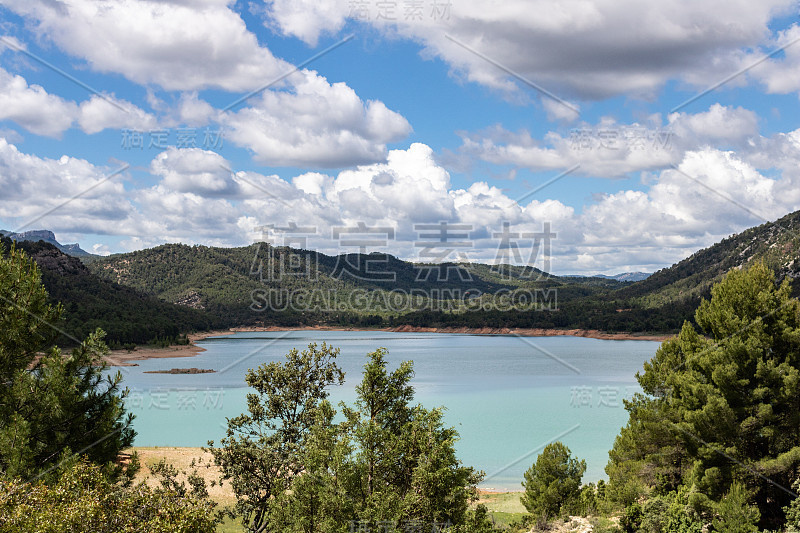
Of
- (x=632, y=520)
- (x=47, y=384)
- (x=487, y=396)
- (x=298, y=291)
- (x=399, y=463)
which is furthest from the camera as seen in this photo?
(x=298, y=291)

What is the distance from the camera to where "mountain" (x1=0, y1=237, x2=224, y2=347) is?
7612 cm

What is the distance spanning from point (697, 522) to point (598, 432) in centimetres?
2498

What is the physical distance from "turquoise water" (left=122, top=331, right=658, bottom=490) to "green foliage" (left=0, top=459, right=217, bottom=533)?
23.2 metres

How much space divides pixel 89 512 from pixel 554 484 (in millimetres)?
15907

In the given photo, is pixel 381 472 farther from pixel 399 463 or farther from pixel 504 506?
pixel 504 506

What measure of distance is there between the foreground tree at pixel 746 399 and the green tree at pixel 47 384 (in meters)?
14.5

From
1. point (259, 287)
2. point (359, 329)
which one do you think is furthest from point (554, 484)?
point (259, 287)

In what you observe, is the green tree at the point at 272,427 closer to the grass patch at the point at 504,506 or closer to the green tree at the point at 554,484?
the green tree at the point at 554,484

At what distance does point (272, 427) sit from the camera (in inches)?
586

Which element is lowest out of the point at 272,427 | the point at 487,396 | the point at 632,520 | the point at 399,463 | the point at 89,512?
the point at 487,396

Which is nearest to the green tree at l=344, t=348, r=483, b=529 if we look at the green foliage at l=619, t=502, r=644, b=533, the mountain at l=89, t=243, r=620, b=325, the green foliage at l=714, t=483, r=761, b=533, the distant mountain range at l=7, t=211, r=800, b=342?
the green foliage at l=714, t=483, r=761, b=533

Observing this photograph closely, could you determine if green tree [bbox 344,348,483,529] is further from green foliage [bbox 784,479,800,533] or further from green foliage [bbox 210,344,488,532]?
green foliage [bbox 784,479,800,533]

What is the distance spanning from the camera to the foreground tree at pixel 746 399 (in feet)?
48.5

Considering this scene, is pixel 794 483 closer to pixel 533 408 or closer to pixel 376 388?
pixel 376 388
